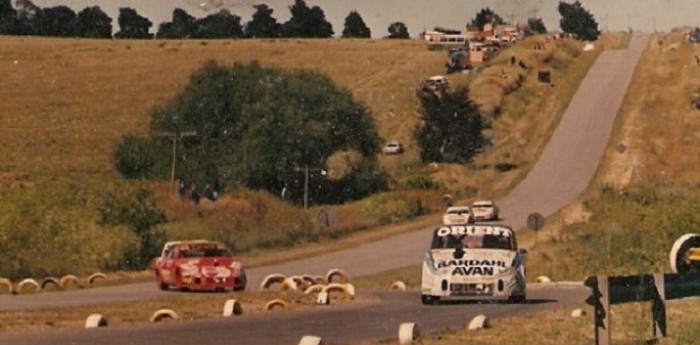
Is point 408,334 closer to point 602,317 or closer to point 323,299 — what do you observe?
point 602,317

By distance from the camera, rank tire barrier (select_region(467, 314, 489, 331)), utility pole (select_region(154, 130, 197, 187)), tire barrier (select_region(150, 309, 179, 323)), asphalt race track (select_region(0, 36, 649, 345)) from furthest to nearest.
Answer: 1. utility pole (select_region(154, 130, 197, 187))
2. tire barrier (select_region(150, 309, 179, 323))
3. tire barrier (select_region(467, 314, 489, 331))
4. asphalt race track (select_region(0, 36, 649, 345))

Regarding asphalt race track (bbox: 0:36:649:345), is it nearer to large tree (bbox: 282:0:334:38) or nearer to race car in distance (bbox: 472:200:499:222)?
race car in distance (bbox: 472:200:499:222)

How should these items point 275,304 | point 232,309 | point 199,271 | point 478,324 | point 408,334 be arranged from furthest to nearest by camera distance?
1. point 199,271
2. point 275,304
3. point 232,309
4. point 478,324
5. point 408,334

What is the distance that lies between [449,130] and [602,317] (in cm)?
9467

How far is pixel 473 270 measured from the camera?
33.2 meters

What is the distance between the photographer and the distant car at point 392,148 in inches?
4656

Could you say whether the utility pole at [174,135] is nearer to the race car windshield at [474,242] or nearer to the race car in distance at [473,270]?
the race car windshield at [474,242]

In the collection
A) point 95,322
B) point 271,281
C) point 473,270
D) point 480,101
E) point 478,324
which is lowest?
point 480,101

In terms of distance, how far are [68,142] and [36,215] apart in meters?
54.4

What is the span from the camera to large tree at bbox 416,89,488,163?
371 feet

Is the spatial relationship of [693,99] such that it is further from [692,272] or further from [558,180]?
[692,272]

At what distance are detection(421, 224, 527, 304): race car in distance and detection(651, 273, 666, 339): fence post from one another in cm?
1063

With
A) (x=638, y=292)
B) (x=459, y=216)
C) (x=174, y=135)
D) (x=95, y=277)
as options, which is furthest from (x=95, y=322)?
(x=174, y=135)

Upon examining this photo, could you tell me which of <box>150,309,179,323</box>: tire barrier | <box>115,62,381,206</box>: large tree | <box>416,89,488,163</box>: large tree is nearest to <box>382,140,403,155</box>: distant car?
<box>416,89,488,163</box>: large tree
